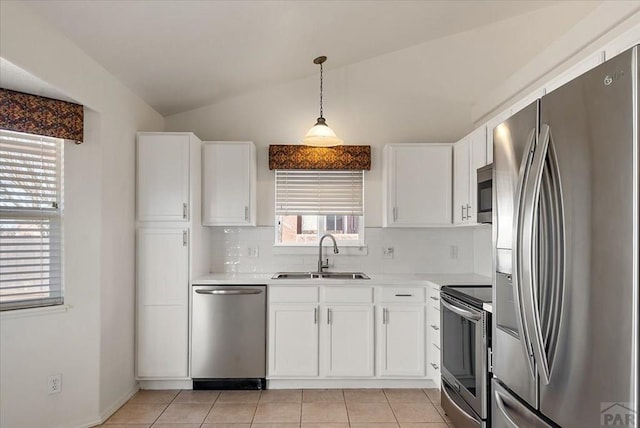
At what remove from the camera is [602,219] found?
1.17 meters

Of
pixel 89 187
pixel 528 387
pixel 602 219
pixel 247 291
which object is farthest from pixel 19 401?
pixel 602 219

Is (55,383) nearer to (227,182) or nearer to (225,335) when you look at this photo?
(225,335)

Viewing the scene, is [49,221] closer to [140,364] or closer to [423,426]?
[140,364]

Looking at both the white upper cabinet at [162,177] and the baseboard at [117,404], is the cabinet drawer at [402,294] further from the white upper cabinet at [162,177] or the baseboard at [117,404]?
the baseboard at [117,404]

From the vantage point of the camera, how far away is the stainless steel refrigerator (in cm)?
110

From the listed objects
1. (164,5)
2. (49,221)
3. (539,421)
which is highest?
(164,5)

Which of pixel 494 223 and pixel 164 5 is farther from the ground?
pixel 164 5

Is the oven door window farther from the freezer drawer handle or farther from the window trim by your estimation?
the window trim

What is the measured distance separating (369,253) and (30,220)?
2.79m

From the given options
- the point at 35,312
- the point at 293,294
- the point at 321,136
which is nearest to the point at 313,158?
the point at 321,136

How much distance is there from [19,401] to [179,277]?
127 cm

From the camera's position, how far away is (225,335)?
3.34 meters

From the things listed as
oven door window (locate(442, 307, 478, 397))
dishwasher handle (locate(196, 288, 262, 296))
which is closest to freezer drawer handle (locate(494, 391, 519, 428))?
oven door window (locate(442, 307, 478, 397))

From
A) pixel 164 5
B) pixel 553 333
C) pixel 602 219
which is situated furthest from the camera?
pixel 164 5
